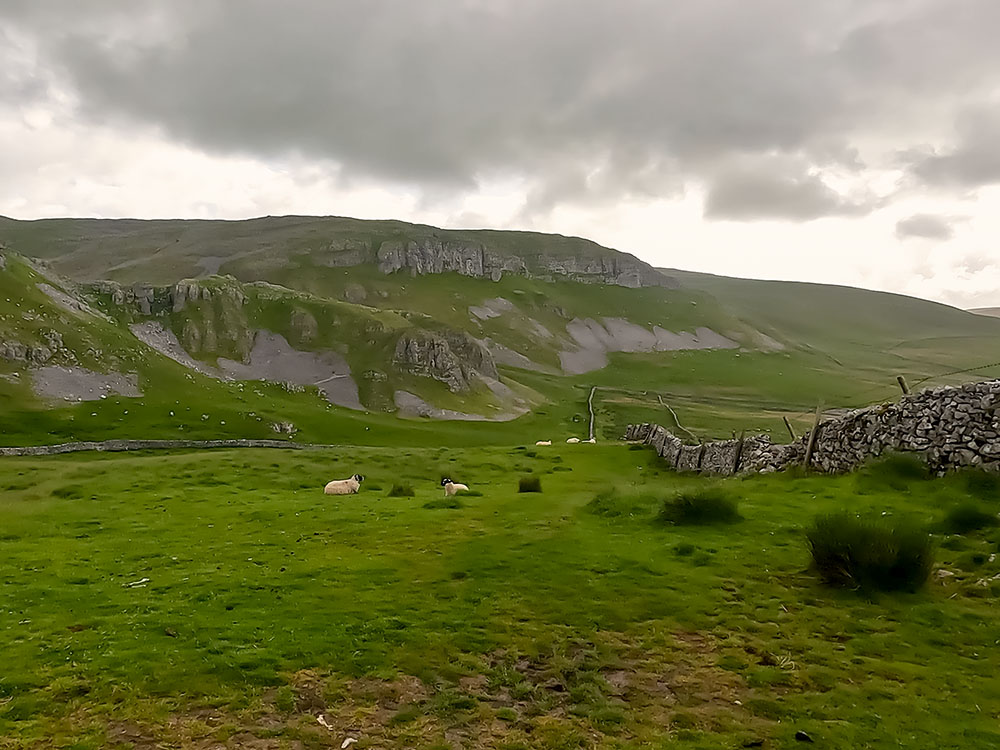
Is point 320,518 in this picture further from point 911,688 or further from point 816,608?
point 911,688

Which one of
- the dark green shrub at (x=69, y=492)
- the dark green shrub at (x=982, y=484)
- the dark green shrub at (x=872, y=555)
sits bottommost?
the dark green shrub at (x=69, y=492)

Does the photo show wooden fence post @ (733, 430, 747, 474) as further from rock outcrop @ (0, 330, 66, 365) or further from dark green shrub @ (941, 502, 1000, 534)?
rock outcrop @ (0, 330, 66, 365)

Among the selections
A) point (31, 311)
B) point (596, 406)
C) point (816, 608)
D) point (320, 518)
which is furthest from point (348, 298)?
point (816, 608)

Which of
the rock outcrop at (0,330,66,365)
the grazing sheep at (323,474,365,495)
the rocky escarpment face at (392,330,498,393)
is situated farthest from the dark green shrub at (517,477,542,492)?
the rocky escarpment face at (392,330,498,393)

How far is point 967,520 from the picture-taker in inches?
587

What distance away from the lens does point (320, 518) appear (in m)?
21.3

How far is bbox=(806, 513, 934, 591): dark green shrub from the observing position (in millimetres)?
11883

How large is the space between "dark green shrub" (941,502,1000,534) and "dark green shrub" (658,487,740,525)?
466 centimetres

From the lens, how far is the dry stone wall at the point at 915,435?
1848cm

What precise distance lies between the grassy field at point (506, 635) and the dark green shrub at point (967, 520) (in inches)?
13.0

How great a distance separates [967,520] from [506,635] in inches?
450

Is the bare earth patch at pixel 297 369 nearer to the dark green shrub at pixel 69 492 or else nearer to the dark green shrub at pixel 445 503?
the dark green shrub at pixel 69 492

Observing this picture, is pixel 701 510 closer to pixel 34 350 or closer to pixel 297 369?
pixel 34 350

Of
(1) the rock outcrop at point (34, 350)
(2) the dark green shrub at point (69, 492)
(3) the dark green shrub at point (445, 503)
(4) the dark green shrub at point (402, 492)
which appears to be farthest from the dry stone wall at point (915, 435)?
(1) the rock outcrop at point (34, 350)
